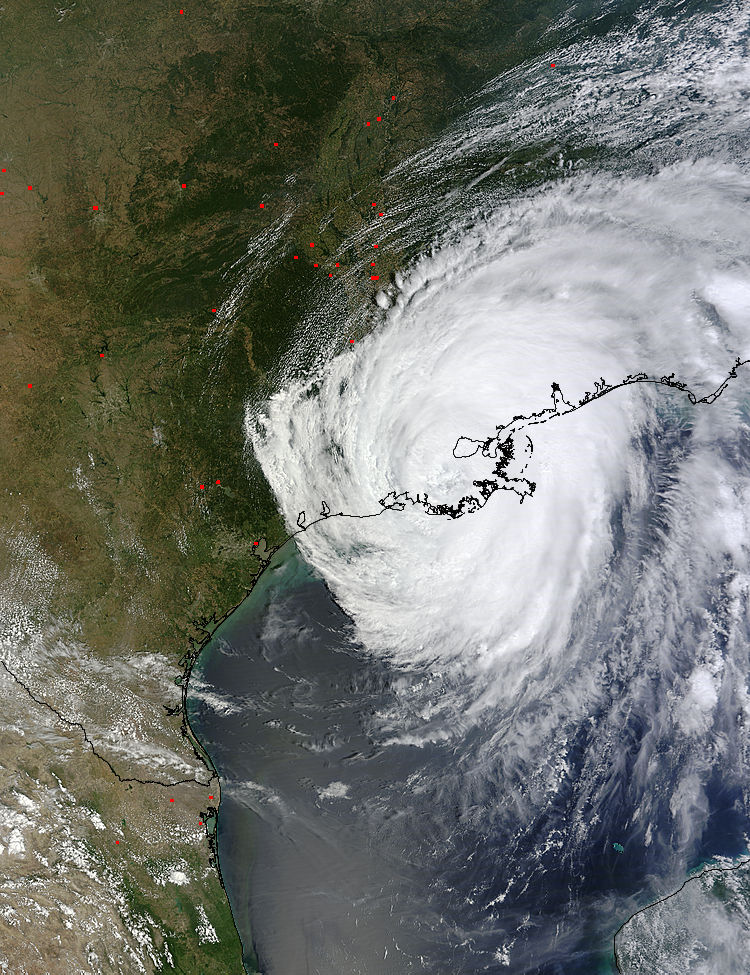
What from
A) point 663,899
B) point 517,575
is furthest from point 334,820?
point 663,899

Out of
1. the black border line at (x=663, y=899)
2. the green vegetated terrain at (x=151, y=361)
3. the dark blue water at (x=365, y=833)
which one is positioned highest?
the green vegetated terrain at (x=151, y=361)

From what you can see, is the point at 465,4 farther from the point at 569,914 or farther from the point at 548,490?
the point at 569,914

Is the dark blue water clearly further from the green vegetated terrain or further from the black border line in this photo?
the green vegetated terrain

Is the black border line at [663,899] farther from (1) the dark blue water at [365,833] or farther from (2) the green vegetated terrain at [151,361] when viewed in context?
(2) the green vegetated terrain at [151,361]

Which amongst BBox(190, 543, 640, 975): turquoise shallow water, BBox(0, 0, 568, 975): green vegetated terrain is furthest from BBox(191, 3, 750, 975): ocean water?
BBox(0, 0, 568, 975): green vegetated terrain

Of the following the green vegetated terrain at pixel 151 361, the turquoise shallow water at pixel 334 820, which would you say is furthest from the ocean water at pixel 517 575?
the green vegetated terrain at pixel 151 361

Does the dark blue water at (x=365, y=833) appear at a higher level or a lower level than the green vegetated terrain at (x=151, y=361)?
lower
